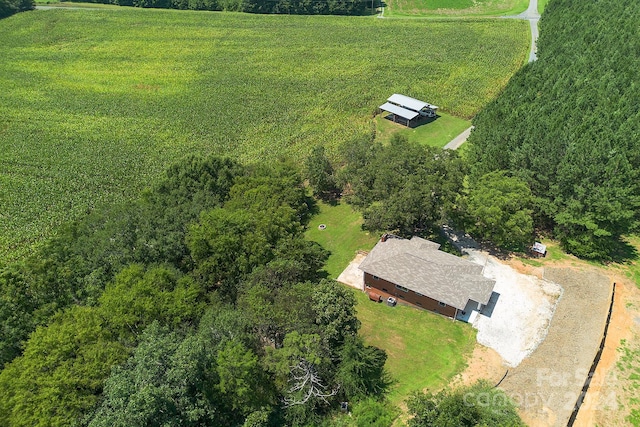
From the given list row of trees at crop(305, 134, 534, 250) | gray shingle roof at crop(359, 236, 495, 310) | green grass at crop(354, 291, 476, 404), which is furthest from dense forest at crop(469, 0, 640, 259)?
green grass at crop(354, 291, 476, 404)

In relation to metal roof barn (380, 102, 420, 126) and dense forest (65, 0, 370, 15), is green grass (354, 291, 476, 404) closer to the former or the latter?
metal roof barn (380, 102, 420, 126)

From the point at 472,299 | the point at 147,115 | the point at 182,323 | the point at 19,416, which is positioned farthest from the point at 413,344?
the point at 147,115

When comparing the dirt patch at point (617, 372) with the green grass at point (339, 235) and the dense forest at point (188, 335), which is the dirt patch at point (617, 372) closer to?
the dense forest at point (188, 335)

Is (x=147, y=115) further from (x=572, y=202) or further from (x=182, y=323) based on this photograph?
(x=572, y=202)

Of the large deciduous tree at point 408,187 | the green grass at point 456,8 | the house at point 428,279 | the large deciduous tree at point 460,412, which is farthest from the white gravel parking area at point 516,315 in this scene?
the green grass at point 456,8

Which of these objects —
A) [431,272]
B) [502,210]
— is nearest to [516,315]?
[431,272]

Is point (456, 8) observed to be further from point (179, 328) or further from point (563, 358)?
point (179, 328)

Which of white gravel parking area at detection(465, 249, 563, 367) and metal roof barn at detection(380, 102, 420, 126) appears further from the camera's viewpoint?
metal roof barn at detection(380, 102, 420, 126)
